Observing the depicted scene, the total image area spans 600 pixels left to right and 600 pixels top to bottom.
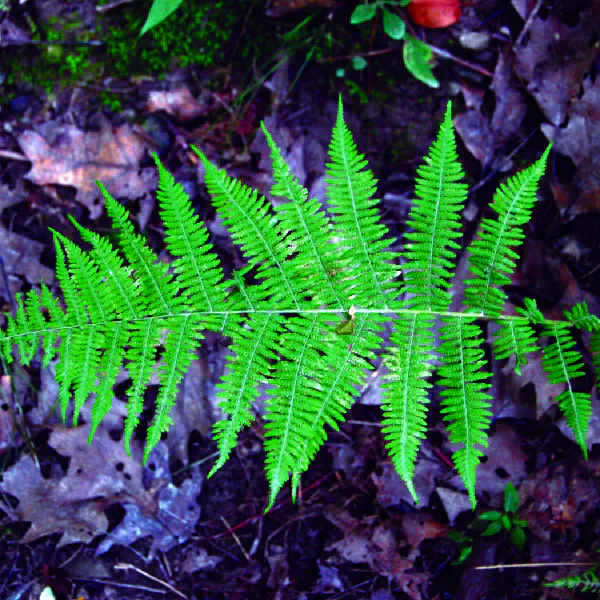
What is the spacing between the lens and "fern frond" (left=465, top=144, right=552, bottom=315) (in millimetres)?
2473

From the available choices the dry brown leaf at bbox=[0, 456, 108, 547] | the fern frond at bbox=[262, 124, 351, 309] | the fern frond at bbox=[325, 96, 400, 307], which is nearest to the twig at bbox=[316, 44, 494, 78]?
the fern frond at bbox=[325, 96, 400, 307]

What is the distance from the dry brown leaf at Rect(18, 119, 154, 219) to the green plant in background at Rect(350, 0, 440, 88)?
5.85 ft

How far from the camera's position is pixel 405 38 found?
372 centimetres

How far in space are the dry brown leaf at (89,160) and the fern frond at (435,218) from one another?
7.48 ft

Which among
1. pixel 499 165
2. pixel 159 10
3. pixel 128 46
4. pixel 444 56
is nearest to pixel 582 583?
pixel 499 165

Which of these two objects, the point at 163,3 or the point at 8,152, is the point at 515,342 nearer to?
the point at 163,3

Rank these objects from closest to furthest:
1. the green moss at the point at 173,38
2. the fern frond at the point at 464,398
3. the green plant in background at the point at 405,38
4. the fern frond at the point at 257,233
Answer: the fern frond at the point at 464,398 → the fern frond at the point at 257,233 → the green plant in background at the point at 405,38 → the green moss at the point at 173,38

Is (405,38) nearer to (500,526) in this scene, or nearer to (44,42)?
(44,42)

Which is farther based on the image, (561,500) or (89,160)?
(89,160)

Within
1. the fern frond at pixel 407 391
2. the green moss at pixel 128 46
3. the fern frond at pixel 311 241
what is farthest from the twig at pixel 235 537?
the green moss at pixel 128 46

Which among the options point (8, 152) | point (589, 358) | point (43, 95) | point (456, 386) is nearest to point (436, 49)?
point (589, 358)

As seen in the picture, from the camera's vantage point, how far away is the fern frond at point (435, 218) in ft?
7.97

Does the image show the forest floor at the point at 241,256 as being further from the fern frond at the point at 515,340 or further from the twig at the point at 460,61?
the fern frond at the point at 515,340

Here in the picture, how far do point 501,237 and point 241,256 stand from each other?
187 cm
